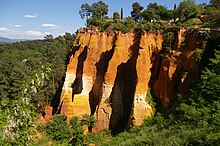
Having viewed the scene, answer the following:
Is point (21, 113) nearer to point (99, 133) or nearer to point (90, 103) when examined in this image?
point (99, 133)

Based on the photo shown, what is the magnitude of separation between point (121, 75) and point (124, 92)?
1.43 metres

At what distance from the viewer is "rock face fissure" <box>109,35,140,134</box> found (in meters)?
22.8

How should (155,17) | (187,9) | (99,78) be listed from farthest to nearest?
(155,17)
(187,9)
(99,78)

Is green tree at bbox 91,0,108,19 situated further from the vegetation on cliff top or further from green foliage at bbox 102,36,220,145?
green foliage at bbox 102,36,220,145

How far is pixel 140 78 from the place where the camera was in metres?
21.1

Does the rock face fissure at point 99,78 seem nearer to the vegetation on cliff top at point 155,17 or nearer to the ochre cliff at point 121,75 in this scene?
the ochre cliff at point 121,75

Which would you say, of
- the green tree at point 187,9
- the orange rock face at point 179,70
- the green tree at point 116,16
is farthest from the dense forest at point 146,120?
the green tree at point 116,16

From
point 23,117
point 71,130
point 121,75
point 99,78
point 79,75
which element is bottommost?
point 71,130

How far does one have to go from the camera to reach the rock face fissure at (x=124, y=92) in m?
22.8

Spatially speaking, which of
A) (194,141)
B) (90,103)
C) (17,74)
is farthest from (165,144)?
(17,74)

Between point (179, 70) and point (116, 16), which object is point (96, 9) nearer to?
point (116, 16)

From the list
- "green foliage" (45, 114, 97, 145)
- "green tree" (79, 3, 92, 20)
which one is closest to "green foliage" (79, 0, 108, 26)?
"green tree" (79, 3, 92, 20)

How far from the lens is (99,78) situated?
975 inches

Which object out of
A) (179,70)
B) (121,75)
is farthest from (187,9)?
(179,70)
